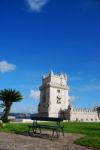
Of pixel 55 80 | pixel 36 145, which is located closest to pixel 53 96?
pixel 55 80

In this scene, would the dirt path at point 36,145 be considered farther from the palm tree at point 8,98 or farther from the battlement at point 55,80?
the battlement at point 55,80

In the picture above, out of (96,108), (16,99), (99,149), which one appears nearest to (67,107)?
(96,108)

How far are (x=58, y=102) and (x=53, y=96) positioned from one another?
2543 mm

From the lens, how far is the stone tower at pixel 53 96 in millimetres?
67500

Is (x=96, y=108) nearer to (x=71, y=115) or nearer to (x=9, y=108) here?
(x=71, y=115)

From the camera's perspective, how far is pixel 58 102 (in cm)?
6931

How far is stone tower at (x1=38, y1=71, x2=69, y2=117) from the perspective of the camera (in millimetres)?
67500

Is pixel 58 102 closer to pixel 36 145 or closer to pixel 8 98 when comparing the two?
pixel 8 98

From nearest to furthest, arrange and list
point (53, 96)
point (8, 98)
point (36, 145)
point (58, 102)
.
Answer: point (36, 145)
point (8, 98)
point (53, 96)
point (58, 102)

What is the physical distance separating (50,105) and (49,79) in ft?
28.4

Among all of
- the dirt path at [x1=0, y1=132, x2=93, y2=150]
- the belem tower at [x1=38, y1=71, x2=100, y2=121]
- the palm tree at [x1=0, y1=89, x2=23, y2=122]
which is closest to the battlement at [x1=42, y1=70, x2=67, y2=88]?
the belem tower at [x1=38, y1=71, x2=100, y2=121]

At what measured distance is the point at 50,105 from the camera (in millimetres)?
66875

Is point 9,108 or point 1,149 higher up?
point 9,108

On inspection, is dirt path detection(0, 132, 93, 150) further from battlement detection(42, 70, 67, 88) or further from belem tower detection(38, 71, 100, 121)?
battlement detection(42, 70, 67, 88)
